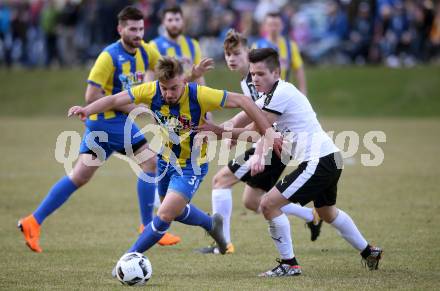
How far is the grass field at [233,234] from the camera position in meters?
6.54

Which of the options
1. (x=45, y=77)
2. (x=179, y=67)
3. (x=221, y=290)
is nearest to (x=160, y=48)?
(x=179, y=67)

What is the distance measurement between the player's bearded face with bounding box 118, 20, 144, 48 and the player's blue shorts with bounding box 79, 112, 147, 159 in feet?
2.47

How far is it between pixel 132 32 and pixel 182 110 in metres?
1.97

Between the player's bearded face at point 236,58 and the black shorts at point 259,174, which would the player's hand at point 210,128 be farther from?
the player's bearded face at point 236,58

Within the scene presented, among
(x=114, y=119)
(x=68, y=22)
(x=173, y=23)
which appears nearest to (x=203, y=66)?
(x=114, y=119)

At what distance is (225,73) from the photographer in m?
25.6

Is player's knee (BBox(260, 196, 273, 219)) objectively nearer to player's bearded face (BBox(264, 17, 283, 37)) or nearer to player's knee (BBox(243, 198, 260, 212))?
player's knee (BBox(243, 198, 260, 212))

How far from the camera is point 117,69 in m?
8.41

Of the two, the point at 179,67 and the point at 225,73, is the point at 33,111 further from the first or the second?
the point at 179,67

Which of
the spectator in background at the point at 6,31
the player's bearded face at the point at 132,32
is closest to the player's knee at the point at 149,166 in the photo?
the player's bearded face at the point at 132,32

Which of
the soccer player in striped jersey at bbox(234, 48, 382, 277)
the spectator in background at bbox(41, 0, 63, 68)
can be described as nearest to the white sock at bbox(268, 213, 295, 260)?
the soccer player in striped jersey at bbox(234, 48, 382, 277)

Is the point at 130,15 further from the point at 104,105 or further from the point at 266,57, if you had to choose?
the point at 266,57

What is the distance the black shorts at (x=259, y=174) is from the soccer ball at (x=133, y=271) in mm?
1922

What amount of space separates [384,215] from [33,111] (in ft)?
57.6
